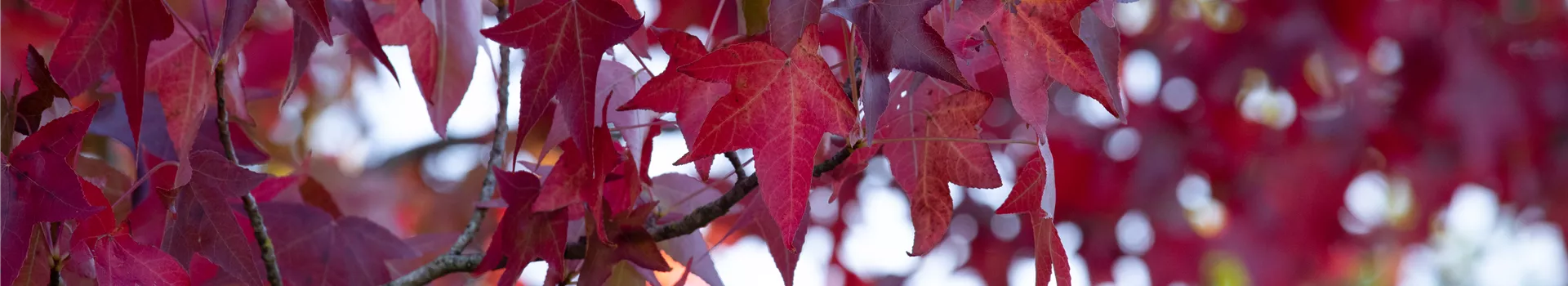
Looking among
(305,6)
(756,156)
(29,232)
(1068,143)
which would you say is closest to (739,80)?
(756,156)

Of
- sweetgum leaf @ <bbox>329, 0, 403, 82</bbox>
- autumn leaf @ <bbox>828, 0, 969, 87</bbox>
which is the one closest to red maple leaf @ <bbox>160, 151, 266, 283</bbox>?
sweetgum leaf @ <bbox>329, 0, 403, 82</bbox>

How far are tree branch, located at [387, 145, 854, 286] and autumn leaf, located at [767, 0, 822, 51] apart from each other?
0.07 meters

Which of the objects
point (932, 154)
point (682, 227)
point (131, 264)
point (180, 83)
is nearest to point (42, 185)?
point (131, 264)

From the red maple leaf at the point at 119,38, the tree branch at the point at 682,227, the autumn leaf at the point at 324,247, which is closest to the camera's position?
the red maple leaf at the point at 119,38

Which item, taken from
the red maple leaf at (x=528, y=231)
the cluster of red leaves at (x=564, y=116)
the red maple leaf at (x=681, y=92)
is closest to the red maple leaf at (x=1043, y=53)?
the cluster of red leaves at (x=564, y=116)

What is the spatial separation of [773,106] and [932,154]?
137 mm

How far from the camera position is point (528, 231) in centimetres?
60

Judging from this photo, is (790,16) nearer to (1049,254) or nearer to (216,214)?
(1049,254)

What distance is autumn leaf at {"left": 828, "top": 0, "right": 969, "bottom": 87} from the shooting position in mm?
454

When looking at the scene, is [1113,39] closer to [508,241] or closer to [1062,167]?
[508,241]

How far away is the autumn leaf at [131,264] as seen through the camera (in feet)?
1.64

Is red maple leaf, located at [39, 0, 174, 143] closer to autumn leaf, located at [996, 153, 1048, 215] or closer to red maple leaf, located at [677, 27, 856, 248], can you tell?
red maple leaf, located at [677, 27, 856, 248]

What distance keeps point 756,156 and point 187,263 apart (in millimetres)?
317

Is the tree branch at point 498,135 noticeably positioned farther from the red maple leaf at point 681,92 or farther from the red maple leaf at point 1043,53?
the red maple leaf at point 1043,53
